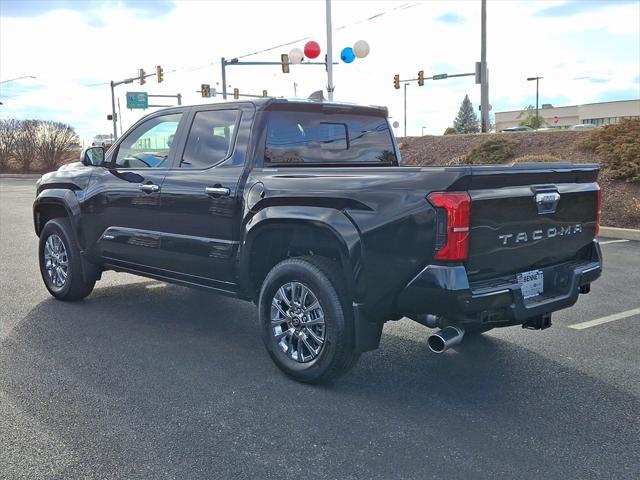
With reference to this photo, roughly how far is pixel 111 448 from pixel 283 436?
0.91 meters

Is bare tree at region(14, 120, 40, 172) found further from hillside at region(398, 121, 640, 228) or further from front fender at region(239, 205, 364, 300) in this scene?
front fender at region(239, 205, 364, 300)

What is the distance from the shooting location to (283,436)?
3480mm

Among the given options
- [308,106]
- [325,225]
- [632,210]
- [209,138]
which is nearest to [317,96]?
[308,106]

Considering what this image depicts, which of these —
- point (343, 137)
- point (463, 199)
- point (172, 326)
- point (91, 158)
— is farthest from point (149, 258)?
point (463, 199)

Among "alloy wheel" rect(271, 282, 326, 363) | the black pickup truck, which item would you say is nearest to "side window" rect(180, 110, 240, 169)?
the black pickup truck

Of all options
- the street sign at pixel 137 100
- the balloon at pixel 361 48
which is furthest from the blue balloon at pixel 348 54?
the street sign at pixel 137 100

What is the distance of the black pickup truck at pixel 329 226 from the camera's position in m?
3.58

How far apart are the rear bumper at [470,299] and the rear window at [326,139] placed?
1719mm

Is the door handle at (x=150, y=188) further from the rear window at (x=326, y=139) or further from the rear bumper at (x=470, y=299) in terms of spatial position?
the rear bumper at (x=470, y=299)

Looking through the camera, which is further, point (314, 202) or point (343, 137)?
point (343, 137)

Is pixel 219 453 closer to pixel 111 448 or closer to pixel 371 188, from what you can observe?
pixel 111 448

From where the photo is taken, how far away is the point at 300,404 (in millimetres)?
3932

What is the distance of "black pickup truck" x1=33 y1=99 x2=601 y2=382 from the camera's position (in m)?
3.58

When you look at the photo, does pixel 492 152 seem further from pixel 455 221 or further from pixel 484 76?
pixel 455 221
